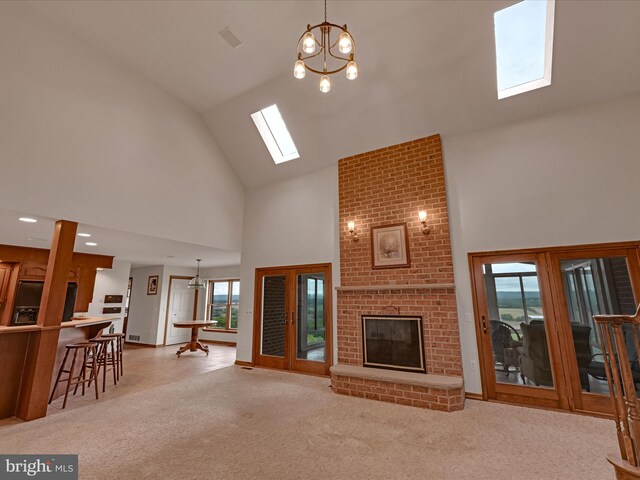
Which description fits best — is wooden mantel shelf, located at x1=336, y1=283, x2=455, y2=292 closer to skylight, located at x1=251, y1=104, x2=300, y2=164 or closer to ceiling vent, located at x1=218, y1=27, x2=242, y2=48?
skylight, located at x1=251, y1=104, x2=300, y2=164

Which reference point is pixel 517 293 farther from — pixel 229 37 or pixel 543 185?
pixel 229 37

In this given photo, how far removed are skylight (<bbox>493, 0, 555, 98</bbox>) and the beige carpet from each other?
4122mm

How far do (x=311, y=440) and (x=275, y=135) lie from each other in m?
5.06

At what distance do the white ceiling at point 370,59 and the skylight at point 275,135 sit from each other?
34cm

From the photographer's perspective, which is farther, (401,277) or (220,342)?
(220,342)

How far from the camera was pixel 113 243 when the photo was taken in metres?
5.38

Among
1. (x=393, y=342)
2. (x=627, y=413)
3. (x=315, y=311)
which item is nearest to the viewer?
(x=627, y=413)

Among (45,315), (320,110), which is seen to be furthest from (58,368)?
(320,110)

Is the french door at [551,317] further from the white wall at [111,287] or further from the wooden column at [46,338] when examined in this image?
the white wall at [111,287]

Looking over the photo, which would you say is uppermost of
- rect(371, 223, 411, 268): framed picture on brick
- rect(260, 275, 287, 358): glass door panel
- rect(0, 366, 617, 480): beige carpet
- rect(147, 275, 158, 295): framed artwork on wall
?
rect(371, 223, 411, 268): framed picture on brick

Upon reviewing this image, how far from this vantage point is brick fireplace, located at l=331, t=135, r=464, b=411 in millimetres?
3820

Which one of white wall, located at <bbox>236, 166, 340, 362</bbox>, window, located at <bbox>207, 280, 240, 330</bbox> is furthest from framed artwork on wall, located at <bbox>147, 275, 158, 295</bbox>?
white wall, located at <bbox>236, 166, 340, 362</bbox>

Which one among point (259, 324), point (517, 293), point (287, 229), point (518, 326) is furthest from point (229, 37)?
point (518, 326)

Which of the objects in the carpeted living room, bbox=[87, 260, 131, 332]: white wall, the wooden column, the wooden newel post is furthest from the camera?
bbox=[87, 260, 131, 332]: white wall
